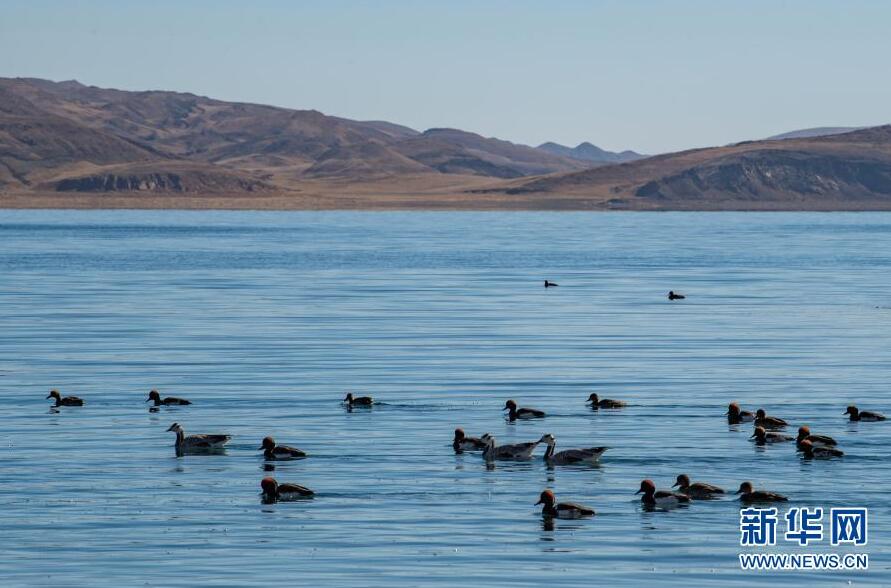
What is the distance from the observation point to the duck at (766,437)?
3158cm

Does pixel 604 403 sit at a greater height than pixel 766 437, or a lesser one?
greater

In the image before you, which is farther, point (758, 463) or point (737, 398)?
point (737, 398)

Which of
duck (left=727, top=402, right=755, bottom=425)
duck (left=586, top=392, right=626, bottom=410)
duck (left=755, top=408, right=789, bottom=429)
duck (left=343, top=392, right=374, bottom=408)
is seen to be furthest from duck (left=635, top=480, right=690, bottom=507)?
duck (left=343, top=392, right=374, bottom=408)

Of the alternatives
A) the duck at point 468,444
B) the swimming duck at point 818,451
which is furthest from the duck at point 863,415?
the duck at point 468,444

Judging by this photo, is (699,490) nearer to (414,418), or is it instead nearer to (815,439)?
(815,439)

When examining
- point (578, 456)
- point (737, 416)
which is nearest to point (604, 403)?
point (737, 416)

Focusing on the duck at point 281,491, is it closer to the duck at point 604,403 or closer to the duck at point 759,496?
the duck at point 759,496

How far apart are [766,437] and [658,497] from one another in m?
6.75

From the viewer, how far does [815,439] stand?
30.4m

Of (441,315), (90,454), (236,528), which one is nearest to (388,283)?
(441,315)

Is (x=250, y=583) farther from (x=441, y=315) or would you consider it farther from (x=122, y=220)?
(x=122, y=220)

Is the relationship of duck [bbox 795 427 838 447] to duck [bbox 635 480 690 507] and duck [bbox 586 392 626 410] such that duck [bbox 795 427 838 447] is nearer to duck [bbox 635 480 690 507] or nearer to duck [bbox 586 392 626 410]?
duck [bbox 635 480 690 507]

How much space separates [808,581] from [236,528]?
776 cm

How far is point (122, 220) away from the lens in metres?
194
